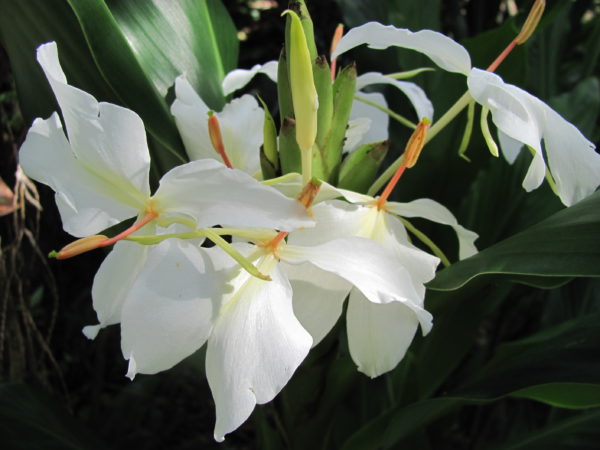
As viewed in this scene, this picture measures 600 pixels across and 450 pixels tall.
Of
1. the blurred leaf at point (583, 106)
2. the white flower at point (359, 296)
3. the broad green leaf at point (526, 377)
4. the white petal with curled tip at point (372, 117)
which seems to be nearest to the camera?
the white flower at point (359, 296)

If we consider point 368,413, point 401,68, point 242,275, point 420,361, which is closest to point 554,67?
point 401,68

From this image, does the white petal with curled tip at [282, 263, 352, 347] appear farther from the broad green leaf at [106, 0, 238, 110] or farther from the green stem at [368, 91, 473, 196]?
the broad green leaf at [106, 0, 238, 110]

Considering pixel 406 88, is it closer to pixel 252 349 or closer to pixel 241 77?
pixel 241 77

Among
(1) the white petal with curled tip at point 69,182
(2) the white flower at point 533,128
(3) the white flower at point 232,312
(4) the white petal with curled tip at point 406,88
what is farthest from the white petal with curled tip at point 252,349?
(4) the white petal with curled tip at point 406,88

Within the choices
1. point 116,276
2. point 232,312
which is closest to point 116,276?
point 116,276

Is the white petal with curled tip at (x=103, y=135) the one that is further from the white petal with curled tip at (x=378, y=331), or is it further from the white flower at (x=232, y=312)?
the white petal with curled tip at (x=378, y=331)

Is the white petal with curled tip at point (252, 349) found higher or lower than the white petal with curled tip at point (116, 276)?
lower

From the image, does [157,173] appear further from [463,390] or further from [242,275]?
[463,390]
